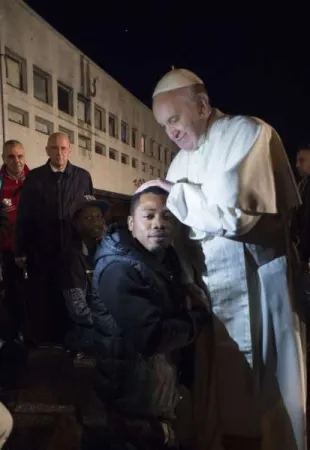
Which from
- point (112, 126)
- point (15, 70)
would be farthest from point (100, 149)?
point (15, 70)

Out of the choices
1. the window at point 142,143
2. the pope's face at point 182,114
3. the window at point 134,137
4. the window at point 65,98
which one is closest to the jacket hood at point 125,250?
the pope's face at point 182,114

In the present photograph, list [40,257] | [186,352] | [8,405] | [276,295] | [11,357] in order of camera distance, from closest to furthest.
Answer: [276,295]
[186,352]
[8,405]
[11,357]
[40,257]

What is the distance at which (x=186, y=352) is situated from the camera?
7.55 ft

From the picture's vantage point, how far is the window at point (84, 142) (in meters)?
16.9

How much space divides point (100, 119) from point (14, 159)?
14.9 m

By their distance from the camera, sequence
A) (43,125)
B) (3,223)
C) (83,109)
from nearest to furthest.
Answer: (3,223)
(43,125)
(83,109)

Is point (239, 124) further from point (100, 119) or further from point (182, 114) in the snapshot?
point (100, 119)

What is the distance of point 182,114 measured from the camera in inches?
79.0

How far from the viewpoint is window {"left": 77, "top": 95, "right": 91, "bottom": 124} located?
645 inches

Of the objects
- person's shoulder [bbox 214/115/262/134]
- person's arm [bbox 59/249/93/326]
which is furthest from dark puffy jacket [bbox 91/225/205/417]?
person's arm [bbox 59/249/93/326]

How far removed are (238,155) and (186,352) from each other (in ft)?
3.58

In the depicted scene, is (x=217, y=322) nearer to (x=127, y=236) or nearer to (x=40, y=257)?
(x=127, y=236)

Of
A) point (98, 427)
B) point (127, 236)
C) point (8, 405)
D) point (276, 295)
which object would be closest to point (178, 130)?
point (127, 236)

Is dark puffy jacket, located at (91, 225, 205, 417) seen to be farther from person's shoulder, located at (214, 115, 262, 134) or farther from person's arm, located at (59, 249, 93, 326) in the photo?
person's arm, located at (59, 249, 93, 326)
